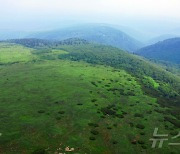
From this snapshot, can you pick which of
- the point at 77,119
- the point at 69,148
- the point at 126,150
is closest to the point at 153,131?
the point at 126,150

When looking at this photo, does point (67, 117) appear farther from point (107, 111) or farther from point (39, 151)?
point (39, 151)

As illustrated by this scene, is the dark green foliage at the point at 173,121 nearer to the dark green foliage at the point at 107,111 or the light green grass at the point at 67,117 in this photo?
the light green grass at the point at 67,117

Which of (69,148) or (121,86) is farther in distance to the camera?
(121,86)

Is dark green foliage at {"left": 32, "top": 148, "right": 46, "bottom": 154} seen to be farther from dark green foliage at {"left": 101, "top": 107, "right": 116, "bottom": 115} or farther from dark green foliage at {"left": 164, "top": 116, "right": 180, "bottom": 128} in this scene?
dark green foliage at {"left": 164, "top": 116, "right": 180, "bottom": 128}

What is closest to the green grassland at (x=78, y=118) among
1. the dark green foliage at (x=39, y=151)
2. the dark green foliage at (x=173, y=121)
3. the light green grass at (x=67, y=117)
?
the light green grass at (x=67, y=117)

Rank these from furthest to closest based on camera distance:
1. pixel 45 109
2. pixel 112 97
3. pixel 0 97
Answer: pixel 112 97 < pixel 0 97 < pixel 45 109

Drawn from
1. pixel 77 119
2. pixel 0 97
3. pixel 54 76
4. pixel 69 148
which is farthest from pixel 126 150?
pixel 54 76

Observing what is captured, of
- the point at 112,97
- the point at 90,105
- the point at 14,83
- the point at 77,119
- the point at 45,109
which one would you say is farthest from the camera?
the point at 14,83

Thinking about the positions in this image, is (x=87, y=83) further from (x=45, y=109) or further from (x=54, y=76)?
(x=45, y=109)
